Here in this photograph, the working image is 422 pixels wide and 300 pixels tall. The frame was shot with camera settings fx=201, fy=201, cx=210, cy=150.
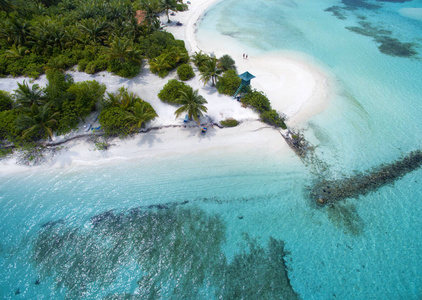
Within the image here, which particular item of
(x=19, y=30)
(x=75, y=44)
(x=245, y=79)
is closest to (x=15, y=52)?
(x=19, y=30)

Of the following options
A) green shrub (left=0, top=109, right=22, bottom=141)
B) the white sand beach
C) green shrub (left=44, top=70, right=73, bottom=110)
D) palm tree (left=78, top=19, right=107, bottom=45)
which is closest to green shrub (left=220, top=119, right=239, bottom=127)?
the white sand beach

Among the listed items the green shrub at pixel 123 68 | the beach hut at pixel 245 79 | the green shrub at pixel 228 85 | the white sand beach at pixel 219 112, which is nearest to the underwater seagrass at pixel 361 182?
the white sand beach at pixel 219 112

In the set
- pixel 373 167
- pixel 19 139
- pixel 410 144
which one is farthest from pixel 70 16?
pixel 410 144

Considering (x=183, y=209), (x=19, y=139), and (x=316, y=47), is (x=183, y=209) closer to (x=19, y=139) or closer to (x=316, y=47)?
(x=19, y=139)

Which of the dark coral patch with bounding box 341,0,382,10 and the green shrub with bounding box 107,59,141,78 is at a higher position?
the dark coral patch with bounding box 341,0,382,10

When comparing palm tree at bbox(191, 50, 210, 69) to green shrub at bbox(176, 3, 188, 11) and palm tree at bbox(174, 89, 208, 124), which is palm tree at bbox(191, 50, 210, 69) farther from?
green shrub at bbox(176, 3, 188, 11)

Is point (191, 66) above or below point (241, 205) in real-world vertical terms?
above

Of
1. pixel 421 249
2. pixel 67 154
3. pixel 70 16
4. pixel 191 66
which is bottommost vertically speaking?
pixel 421 249
